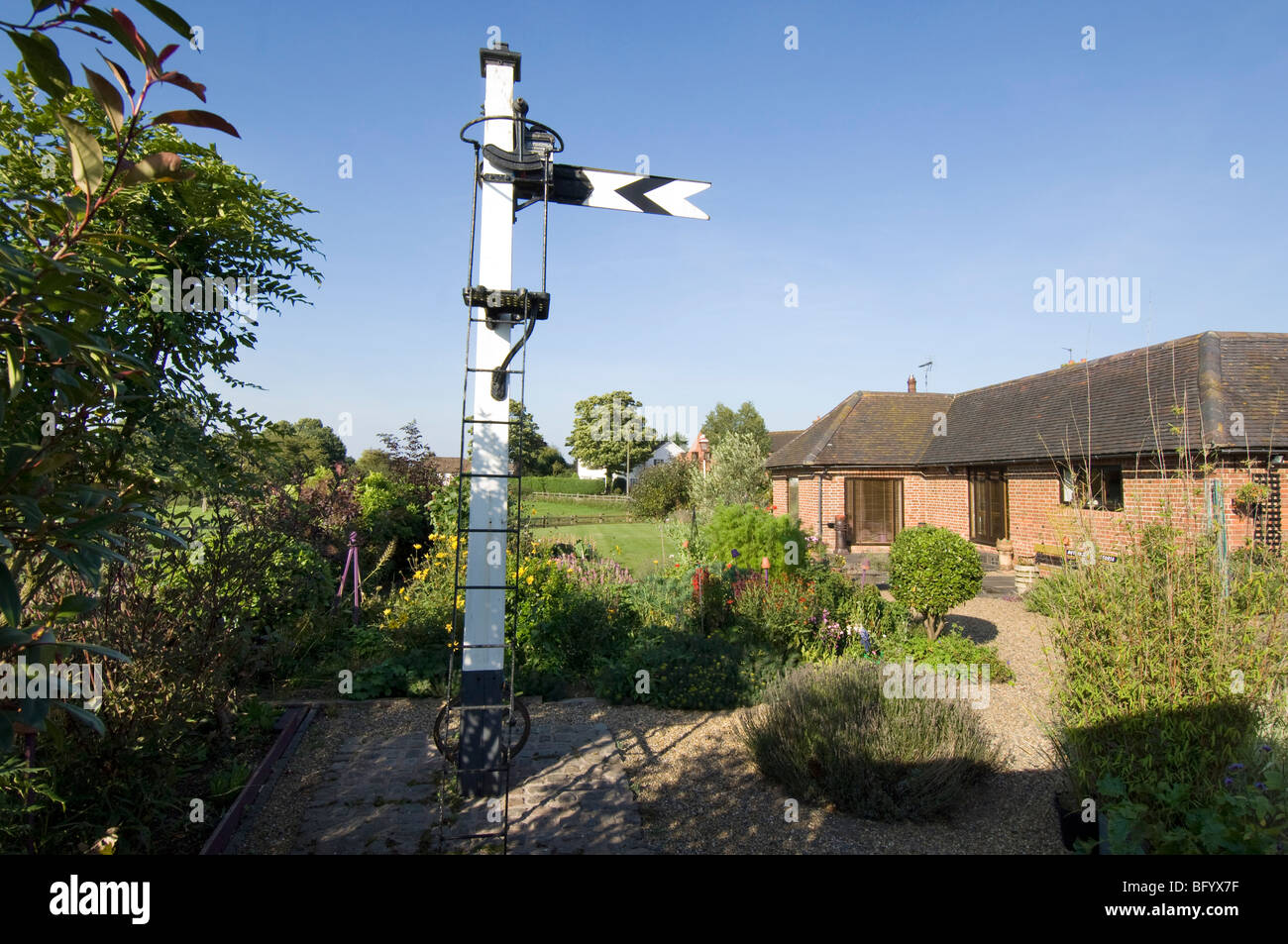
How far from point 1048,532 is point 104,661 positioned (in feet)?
55.4

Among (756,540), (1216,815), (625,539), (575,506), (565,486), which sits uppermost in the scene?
(565,486)

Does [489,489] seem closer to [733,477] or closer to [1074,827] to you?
[1074,827]

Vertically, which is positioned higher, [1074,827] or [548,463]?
[548,463]

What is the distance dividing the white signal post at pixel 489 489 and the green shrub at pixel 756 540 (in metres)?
5.38

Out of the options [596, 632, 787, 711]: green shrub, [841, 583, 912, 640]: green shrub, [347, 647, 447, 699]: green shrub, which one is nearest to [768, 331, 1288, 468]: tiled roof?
[841, 583, 912, 640]: green shrub

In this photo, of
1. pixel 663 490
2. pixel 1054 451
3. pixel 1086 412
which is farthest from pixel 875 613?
pixel 663 490

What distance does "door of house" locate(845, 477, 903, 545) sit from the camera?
2148 cm

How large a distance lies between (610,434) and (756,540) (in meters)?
52.0

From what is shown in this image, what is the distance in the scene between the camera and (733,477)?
24062mm

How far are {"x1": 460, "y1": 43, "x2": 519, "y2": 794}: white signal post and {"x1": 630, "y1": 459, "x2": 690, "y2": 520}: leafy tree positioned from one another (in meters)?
25.8

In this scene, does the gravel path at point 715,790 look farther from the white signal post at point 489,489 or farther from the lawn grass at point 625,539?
the lawn grass at point 625,539

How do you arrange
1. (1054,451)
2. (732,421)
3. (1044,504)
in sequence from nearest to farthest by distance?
(1044,504) → (1054,451) → (732,421)

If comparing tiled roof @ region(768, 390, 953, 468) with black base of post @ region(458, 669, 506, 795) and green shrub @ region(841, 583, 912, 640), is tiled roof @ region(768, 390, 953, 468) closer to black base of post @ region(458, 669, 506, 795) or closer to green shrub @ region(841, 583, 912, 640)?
green shrub @ region(841, 583, 912, 640)

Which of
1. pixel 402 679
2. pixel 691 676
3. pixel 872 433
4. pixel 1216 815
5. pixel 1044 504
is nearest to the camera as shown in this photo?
pixel 1216 815
